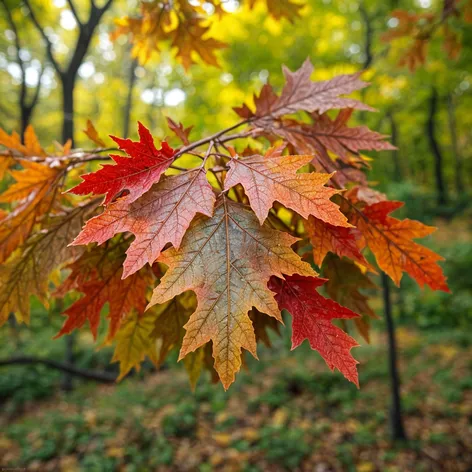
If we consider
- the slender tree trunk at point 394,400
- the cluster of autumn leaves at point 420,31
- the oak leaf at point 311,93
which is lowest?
the slender tree trunk at point 394,400

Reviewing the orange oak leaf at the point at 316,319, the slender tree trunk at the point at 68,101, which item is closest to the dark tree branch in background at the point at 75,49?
the slender tree trunk at the point at 68,101

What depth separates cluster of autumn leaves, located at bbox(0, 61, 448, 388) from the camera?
0.83m

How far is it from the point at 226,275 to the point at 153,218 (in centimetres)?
22

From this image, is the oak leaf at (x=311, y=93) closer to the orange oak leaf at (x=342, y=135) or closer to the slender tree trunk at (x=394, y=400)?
the orange oak leaf at (x=342, y=135)

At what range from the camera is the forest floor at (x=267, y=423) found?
494 cm

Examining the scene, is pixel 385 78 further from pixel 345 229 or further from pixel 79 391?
pixel 79 391

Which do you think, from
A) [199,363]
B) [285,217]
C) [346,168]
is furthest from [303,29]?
[199,363]

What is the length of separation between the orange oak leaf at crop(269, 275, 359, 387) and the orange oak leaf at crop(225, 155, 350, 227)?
0.56ft

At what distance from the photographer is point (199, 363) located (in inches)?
53.0

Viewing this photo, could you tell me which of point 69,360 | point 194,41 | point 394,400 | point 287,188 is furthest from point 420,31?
point 69,360

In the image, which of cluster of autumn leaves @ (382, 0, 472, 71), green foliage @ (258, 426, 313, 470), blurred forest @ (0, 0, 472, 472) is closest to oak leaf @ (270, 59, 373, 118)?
blurred forest @ (0, 0, 472, 472)

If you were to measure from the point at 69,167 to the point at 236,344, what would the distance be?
0.93 metres

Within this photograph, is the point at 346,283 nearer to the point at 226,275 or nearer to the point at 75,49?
the point at 226,275

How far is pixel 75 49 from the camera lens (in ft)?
13.9
